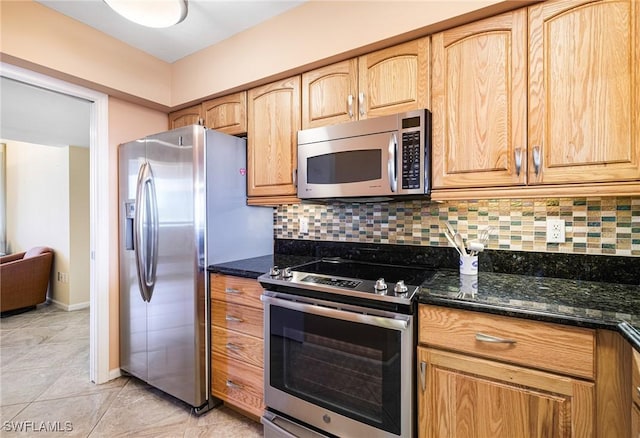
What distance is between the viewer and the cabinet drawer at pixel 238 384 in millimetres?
1705

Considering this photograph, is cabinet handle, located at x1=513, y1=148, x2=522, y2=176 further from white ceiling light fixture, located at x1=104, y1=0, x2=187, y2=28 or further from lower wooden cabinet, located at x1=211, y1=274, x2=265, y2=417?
white ceiling light fixture, located at x1=104, y1=0, x2=187, y2=28

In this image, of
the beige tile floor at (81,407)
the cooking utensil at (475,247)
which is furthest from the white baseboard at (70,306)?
the cooking utensil at (475,247)

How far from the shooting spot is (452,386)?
1151mm

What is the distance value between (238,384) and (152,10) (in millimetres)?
2053

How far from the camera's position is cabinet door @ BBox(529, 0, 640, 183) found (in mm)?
1104

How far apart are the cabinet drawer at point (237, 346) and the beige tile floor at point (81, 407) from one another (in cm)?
41

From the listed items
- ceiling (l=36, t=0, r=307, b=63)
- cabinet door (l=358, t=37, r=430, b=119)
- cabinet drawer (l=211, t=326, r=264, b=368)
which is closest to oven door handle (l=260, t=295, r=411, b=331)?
cabinet drawer (l=211, t=326, r=264, b=368)

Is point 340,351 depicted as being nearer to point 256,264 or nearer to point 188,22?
point 256,264

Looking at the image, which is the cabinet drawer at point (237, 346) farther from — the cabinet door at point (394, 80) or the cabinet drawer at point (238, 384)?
the cabinet door at point (394, 80)

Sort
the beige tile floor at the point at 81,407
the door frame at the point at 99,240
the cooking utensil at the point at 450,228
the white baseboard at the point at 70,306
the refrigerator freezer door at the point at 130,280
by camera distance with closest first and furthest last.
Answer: the cooking utensil at the point at 450,228, the beige tile floor at the point at 81,407, the refrigerator freezer door at the point at 130,280, the door frame at the point at 99,240, the white baseboard at the point at 70,306

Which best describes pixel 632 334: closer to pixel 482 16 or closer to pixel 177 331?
pixel 482 16

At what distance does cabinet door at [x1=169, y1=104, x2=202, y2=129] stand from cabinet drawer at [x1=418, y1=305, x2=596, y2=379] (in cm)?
210

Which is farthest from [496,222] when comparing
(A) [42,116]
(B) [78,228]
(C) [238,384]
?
(B) [78,228]

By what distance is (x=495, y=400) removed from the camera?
1078 millimetres
